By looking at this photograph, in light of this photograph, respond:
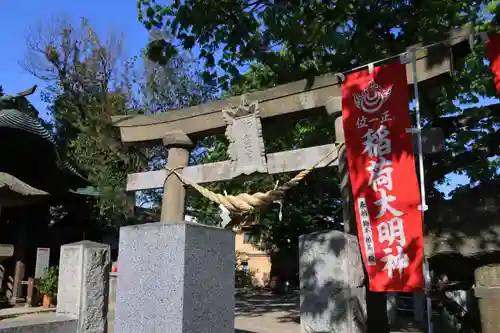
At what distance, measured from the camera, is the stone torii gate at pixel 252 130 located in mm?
5652

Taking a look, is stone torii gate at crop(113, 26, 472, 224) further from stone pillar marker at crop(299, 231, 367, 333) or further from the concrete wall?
the concrete wall

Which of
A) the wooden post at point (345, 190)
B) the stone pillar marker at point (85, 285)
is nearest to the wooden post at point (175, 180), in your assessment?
the stone pillar marker at point (85, 285)

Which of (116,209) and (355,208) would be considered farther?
(116,209)

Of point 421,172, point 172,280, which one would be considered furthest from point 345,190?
point 172,280

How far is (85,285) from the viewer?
20.5 feet

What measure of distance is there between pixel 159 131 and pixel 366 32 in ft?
12.8

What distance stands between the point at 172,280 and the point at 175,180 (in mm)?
4487

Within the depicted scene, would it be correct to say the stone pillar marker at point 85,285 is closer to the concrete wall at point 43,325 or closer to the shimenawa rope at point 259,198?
the concrete wall at point 43,325

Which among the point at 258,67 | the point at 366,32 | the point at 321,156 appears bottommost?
the point at 321,156

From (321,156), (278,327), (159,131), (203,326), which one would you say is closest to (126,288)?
(203,326)

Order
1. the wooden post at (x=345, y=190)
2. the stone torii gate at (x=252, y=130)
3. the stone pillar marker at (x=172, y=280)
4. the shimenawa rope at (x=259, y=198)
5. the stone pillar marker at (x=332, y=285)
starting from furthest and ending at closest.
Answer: the shimenawa rope at (x=259, y=198)
the wooden post at (x=345, y=190)
the stone torii gate at (x=252, y=130)
the stone pillar marker at (x=332, y=285)
the stone pillar marker at (x=172, y=280)

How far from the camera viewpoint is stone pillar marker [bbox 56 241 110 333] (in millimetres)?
6191

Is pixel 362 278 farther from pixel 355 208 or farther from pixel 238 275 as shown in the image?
pixel 238 275

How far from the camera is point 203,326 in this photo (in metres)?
3.19
